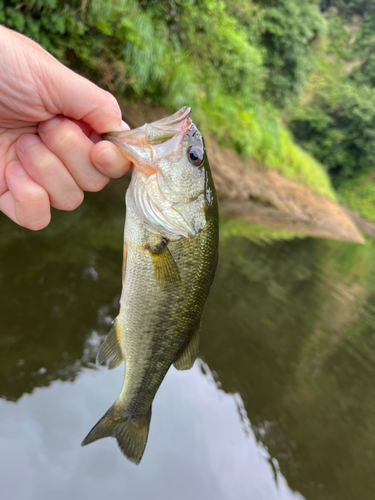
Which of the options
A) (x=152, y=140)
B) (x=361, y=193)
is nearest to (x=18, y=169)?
(x=152, y=140)

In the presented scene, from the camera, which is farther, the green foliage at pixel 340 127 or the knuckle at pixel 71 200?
the green foliage at pixel 340 127

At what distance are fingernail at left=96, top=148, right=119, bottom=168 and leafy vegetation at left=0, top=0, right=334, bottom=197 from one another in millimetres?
4766

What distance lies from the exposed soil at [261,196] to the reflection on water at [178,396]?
5.08m

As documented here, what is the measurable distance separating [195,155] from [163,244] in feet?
1.53

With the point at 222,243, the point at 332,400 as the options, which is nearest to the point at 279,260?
the point at 222,243

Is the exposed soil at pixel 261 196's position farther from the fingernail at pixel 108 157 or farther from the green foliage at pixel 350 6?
the green foliage at pixel 350 6

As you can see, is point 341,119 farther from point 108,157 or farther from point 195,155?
point 108,157

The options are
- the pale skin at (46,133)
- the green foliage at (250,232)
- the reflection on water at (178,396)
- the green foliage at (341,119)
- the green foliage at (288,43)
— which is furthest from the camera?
the green foliage at (341,119)

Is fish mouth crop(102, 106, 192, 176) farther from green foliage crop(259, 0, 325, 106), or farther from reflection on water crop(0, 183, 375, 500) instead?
green foliage crop(259, 0, 325, 106)

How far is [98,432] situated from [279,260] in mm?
8147

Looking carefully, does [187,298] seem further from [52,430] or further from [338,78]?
[338,78]

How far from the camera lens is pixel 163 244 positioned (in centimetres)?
164

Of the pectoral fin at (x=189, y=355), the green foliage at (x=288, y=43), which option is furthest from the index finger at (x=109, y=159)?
the green foliage at (x=288, y=43)

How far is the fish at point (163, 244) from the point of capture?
5.05 ft
